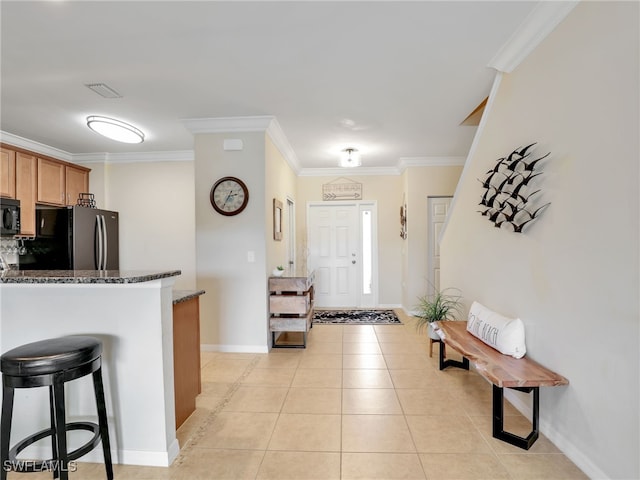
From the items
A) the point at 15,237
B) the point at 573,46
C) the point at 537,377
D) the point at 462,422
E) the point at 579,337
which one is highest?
the point at 573,46

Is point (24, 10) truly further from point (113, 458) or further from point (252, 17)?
point (113, 458)

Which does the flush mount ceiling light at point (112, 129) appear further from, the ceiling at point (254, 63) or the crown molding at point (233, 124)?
the crown molding at point (233, 124)

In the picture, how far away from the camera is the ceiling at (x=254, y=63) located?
1990 mm

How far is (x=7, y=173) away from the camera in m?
3.82

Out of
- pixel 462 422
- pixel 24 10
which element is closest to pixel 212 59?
pixel 24 10

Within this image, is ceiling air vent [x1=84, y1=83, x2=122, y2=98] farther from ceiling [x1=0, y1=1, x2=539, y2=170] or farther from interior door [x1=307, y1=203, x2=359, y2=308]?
interior door [x1=307, y1=203, x2=359, y2=308]

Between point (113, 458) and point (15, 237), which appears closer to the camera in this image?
point (113, 458)

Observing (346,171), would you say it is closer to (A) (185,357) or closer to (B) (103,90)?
Result: (B) (103,90)

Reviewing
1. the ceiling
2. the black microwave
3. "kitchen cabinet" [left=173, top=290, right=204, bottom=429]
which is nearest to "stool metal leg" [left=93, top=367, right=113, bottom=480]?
"kitchen cabinet" [left=173, top=290, right=204, bottom=429]

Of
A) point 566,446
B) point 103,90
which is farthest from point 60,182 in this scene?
point 566,446

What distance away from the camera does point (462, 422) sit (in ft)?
7.61

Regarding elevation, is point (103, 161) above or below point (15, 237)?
above

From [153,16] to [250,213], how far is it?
2.02m

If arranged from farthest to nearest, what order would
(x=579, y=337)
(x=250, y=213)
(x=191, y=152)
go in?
(x=191, y=152) < (x=250, y=213) < (x=579, y=337)
